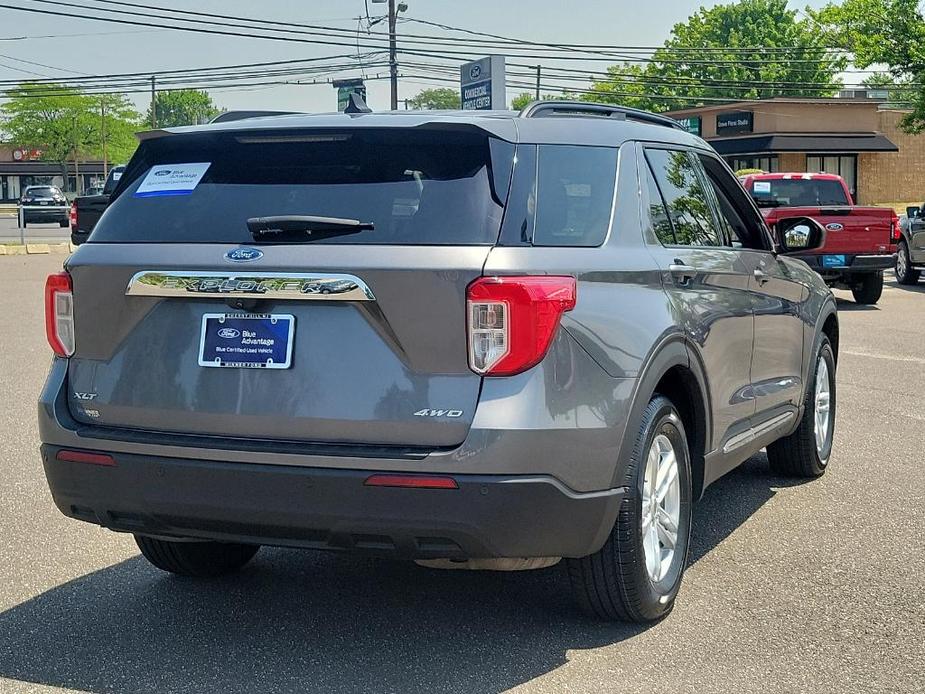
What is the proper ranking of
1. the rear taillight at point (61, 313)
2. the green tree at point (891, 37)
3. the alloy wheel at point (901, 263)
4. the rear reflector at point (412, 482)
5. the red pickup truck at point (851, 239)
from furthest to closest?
the green tree at point (891, 37) < the alloy wheel at point (901, 263) < the red pickup truck at point (851, 239) < the rear taillight at point (61, 313) < the rear reflector at point (412, 482)

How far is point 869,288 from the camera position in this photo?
1862 centimetres

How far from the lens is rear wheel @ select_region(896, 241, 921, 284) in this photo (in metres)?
22.1

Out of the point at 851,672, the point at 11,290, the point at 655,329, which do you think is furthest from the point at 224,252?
the point at 11,290

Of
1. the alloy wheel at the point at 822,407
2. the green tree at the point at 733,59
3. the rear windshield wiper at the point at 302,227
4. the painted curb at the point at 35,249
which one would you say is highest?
the green tree at the point at 733,59

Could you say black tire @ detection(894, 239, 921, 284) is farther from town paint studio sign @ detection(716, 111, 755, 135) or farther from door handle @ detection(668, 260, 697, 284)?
town paint studio sign @ detection(716, 111, 755, 135)

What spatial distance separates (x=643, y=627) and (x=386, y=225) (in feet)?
5.69

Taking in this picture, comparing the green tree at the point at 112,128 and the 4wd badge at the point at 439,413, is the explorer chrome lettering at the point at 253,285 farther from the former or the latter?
the green tree at the point at 112,128

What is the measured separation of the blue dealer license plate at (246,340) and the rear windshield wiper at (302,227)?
A: 270mm

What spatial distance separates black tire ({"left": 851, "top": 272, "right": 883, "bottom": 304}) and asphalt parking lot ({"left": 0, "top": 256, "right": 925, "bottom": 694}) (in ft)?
41.1

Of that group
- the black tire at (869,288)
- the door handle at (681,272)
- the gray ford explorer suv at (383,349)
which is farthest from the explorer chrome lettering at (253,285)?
the black tire at (869,288)

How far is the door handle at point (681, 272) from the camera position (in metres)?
4.76

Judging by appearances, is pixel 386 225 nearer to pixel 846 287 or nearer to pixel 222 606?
pixel 222 606

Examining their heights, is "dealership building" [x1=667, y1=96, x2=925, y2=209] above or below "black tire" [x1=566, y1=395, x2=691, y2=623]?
above

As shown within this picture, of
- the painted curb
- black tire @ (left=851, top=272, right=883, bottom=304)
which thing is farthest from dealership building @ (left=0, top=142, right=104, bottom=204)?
black tire @ (left=851, top=272, right=883, bottom=304)
